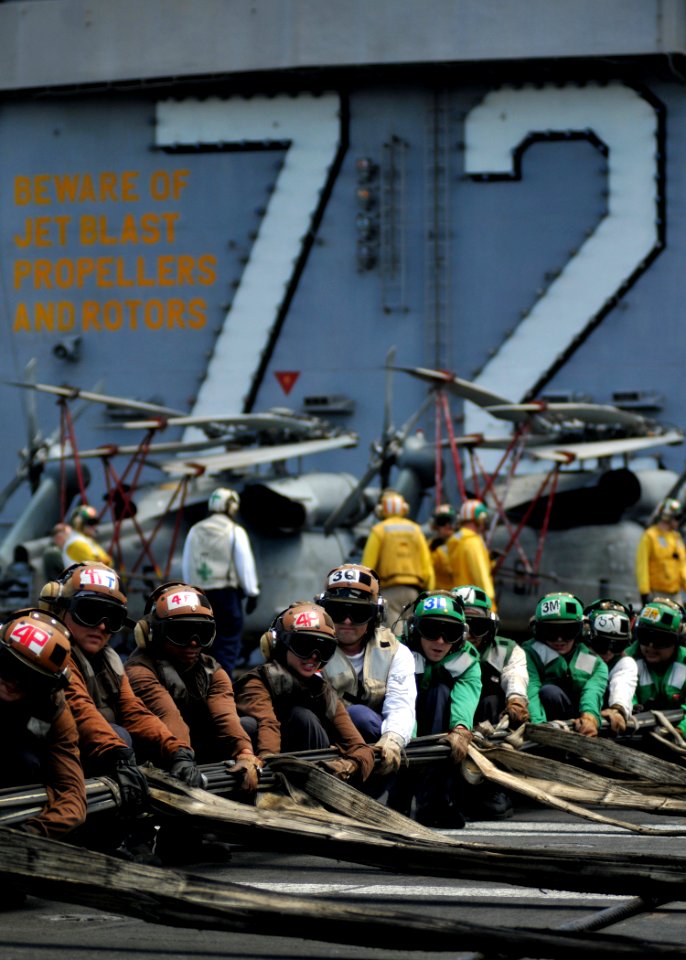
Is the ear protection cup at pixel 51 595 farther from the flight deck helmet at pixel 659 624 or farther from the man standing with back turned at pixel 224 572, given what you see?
the man standing with back turned at pixel 224 572

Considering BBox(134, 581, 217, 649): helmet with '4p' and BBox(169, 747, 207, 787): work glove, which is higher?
BBox(134, 581, 217, 649): helmet with '4p'

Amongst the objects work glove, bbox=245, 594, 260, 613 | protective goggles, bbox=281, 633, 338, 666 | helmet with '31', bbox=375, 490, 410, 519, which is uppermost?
protective goggles, bbox=281, 633, 338, 666

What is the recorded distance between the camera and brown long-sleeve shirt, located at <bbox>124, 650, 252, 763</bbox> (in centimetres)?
811

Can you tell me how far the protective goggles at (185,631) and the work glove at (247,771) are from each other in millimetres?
567

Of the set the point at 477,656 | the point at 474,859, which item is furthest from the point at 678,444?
the point at 474,859

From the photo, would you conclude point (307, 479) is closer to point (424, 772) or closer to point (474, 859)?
point (424, 772)

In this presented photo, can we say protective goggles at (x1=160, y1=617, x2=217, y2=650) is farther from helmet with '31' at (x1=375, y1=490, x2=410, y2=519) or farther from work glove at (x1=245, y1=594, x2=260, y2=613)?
helmet with '31' at (x1=375, y1=490, x2=410, y2=519)

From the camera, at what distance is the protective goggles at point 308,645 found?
8461 mm

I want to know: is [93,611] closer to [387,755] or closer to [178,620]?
[178,620]

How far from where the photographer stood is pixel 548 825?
9.40 m

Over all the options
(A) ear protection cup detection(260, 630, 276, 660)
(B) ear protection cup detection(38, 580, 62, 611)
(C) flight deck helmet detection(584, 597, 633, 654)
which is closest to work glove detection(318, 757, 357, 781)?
(A) ear protection cup detection(260, 630, 276, 660)

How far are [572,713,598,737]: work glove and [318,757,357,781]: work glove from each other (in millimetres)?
2433

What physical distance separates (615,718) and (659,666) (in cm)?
97

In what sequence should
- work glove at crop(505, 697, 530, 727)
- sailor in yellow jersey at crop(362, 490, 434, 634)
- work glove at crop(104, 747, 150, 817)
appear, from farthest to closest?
1. sailor in yellow jersey at crop(362, 490, 434, 634)
2. work glove at crop(505, 697, 530, 727)
3. work glove at crop(104, 747, 150, 817)
